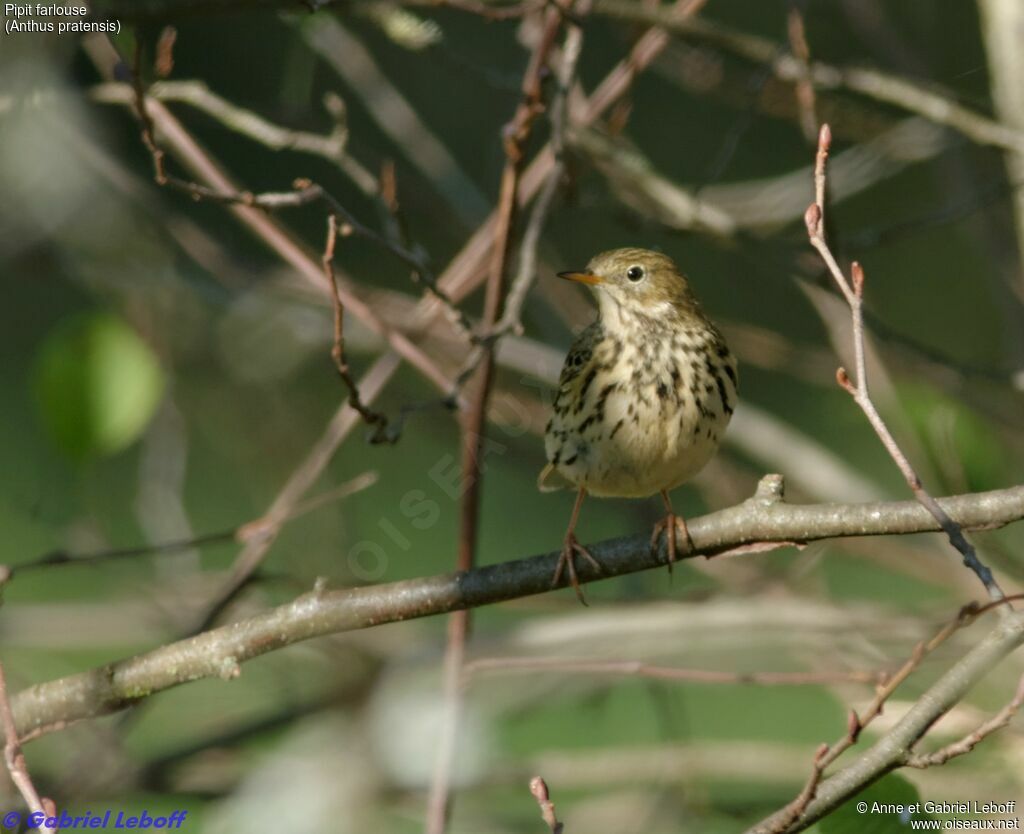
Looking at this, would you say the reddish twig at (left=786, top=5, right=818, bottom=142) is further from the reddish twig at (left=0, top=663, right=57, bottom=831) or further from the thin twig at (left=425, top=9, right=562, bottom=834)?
the reddish twig at (left=0, top=663, right=57, bottom=831)

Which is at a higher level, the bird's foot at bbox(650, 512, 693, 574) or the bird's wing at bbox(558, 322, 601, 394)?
the bird's wing at bbox(558, 322, 601, 394)

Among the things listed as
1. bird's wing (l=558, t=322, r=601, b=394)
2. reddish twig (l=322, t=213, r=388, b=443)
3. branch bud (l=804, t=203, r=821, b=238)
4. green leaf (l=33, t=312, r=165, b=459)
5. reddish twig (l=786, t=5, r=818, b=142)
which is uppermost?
reddish twig (l=786, t=5, r=818, b=142)

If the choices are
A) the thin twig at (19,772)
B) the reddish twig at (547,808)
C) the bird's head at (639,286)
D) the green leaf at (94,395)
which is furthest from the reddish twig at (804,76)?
the thin twig at (19,772)

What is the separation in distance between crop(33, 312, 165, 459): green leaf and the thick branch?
0.70m

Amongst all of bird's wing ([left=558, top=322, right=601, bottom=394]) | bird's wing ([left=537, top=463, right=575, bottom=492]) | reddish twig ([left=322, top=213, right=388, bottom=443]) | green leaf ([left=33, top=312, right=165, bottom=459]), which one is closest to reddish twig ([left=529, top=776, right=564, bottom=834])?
reddish twig ([left=322, top=213, right=388, bottom=443])

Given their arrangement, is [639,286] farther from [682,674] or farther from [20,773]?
[20,773]

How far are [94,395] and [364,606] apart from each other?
1.02m

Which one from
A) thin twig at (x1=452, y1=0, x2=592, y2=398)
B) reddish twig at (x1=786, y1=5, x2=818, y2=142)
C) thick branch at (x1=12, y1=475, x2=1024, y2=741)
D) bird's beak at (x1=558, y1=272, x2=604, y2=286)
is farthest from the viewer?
bird's beak at (x1=558, y1=272, x2=604, y2=286)

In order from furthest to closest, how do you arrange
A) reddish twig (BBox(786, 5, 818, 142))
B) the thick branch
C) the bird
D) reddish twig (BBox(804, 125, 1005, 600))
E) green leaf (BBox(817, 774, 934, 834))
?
1. reddish twig (BBox(786, 5, 818, 142))
2. the bird
3. the thick branch
4. green leaf (BBox(817, 774, 934, 834))
5. reddish twig (BBox(804, 125, 1005, 600))

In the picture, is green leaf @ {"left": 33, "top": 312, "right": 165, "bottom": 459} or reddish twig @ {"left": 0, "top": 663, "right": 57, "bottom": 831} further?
green leaf @ {"left": 33, "top": 312, "right": 165, "bottom": 459}

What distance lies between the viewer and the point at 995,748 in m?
3.56

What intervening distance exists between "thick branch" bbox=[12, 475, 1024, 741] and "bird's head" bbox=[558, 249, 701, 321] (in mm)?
1223

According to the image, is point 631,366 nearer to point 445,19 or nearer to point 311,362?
point 311,362

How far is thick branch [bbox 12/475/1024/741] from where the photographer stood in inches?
103
